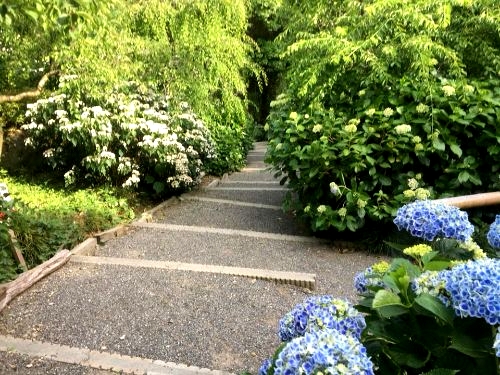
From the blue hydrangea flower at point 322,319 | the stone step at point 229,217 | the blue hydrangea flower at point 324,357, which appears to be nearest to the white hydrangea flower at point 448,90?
the stone step at point 229,217

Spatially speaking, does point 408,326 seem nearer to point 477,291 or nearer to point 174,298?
point 477,291

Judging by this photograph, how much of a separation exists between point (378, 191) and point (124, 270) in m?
2.54

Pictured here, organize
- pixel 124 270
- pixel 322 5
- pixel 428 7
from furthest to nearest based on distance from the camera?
pixel 322 5 < pixel 428 7 < pixel 124 270

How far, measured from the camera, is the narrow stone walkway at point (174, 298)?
256 cm

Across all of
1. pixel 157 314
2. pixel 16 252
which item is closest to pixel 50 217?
pixel 16 252

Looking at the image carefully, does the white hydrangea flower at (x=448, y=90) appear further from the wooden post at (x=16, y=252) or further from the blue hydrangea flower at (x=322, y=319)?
the wooden post at (x=16, y=252)

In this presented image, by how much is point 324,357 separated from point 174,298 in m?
2.49

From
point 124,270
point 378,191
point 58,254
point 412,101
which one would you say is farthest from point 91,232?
point 412,101

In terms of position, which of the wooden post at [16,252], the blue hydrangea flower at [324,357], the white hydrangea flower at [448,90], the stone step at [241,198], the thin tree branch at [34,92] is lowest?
the stone step at [241,198]

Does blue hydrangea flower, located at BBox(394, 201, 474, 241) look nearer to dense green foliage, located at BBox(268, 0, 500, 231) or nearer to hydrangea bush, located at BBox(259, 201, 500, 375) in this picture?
hydrangea bush, located at BBox(259, 201, 500, 375)

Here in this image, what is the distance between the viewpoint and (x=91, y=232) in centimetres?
475

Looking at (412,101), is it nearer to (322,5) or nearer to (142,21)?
(322,5)

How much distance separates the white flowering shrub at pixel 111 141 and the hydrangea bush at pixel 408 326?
5.04m

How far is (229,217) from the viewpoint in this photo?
19.2 feet
